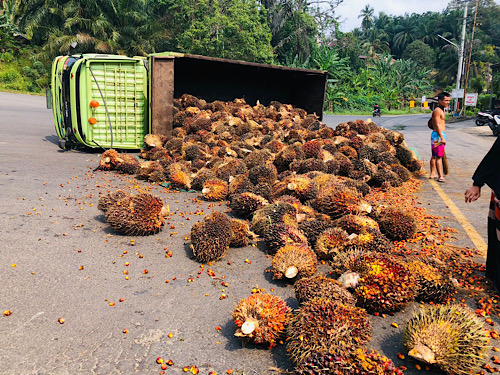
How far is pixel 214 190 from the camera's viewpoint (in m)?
6.73

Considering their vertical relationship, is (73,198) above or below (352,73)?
below

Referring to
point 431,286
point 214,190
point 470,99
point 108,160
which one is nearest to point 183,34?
point 470,99

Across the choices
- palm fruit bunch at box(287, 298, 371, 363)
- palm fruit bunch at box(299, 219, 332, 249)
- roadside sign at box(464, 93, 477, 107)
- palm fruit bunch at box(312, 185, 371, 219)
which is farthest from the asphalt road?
roadside sign at box(464, 93, 477, 107)

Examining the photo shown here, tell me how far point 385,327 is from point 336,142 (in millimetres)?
5760

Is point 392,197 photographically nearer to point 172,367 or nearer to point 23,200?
point 172,367

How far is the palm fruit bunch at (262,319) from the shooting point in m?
2.95

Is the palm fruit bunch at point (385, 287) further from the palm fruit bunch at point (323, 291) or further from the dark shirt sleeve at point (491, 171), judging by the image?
the dark shirt sleeve at point (491, 171)

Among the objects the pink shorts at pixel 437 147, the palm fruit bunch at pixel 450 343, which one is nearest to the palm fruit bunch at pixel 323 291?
the palm fruit bunch at pixel 450 343

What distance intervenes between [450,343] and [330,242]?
1.87 m

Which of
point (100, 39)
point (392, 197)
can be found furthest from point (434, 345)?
point (100, 39)

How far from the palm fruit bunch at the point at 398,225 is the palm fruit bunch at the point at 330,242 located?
801 mm

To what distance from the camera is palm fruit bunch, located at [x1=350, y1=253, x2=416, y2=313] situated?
11.2 ft

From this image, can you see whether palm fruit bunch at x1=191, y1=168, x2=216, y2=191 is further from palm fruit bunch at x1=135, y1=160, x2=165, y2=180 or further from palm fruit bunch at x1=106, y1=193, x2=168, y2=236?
palm fruit bunch at x1=106, y1=193, x2=168, y2=236

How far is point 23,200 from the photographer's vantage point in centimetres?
617
